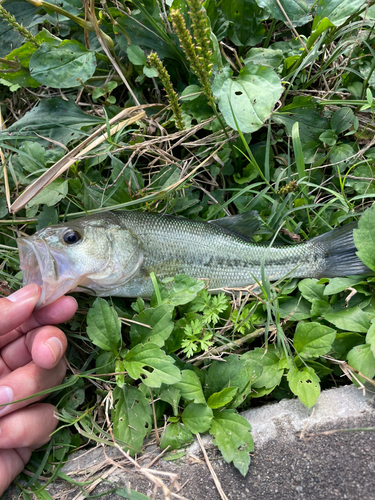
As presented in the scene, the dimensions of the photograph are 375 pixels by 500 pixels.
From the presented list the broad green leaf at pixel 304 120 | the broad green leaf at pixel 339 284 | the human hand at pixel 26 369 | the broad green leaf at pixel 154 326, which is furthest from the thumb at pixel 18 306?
the broad green leaf at pixel 304 120

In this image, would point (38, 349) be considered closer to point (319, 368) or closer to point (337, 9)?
point (319, 368)

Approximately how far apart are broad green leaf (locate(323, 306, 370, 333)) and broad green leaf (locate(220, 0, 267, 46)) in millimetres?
2499

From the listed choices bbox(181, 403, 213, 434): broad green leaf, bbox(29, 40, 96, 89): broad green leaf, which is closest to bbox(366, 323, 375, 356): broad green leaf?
bbox(181, 403, 213, 434): broad green leaf

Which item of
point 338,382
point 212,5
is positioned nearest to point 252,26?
point 212,5

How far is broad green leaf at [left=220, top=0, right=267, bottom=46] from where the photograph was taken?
3074 mm

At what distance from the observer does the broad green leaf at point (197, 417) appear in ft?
7.58

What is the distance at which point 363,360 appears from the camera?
2340 mm

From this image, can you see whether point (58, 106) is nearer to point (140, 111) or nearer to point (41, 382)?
point (140, 111)

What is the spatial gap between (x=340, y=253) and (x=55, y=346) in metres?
2.27

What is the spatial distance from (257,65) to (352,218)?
1524 millimetres

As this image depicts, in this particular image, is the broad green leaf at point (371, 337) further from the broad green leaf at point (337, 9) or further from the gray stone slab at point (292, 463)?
the broad green leaf at point (337, 9)

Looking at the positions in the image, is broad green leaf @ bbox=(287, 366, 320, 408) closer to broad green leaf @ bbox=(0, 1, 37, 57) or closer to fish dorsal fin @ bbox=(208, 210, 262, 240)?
fish dorsal fin @ bbox=(208, 210, 262, 240)

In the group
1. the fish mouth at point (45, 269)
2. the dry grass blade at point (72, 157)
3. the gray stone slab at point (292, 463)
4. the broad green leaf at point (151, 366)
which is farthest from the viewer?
the dry grass blade at point (72, 157)

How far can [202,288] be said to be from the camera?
2.69m
